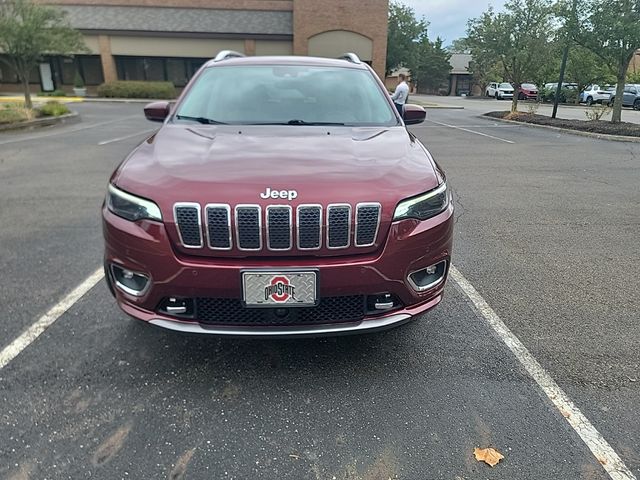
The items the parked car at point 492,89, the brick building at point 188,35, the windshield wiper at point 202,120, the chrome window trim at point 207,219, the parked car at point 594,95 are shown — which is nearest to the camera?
the chrome window trim at point 207,219

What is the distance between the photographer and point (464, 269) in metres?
4.37

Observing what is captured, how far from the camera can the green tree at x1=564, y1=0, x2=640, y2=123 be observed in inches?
563

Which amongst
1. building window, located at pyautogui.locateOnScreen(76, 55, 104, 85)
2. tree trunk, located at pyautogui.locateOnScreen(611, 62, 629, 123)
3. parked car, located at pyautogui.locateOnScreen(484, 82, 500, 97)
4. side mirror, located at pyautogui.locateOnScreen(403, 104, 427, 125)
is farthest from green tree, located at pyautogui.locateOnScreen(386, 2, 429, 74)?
side mirror, located at pyautogui.locateOnScreen(403, 104, 427, 125)

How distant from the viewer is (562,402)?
2.56 meters

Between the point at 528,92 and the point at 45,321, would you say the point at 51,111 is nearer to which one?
the point at 45,321

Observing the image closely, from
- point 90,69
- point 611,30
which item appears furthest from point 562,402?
point 90,69

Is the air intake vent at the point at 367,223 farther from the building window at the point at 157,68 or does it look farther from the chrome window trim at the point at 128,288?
the building window at the point at 157,68

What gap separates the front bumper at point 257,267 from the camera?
2346 millimetres

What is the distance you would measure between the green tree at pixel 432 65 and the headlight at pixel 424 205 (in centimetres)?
6063

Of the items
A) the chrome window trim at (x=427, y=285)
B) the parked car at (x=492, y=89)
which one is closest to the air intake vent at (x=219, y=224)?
the chrome window trim at (x=427, y=285)

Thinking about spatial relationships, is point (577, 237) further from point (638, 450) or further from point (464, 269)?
point (638, 450)

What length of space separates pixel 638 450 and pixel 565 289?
1.90 meters

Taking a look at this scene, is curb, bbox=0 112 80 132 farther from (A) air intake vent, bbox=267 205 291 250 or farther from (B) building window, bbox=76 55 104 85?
(B) building window, bbox=76 55 104 85

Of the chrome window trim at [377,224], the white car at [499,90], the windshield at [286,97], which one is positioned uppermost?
the windshield at [286,97]
